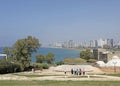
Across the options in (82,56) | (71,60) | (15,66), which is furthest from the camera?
(82,56)

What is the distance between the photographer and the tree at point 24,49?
6719 cm

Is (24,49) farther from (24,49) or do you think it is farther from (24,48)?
(24,48)

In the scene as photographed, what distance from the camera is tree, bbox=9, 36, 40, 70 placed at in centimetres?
6719

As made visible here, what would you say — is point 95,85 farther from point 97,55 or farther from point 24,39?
point 97,55

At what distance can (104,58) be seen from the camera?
334 feet

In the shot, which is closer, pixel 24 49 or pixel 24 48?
pixel 24 49

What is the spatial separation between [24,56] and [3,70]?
42.9 feet

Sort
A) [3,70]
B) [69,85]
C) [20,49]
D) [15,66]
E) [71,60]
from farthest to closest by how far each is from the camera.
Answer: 1. [71,60]
2. [20,49]
3. [15,66]
4. [3,70]
5. [69,85]

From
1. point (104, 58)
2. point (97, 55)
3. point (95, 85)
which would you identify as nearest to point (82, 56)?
point (104, 58)

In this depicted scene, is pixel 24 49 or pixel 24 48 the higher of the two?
pixel 24 48

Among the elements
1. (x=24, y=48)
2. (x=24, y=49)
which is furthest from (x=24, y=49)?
(x=24, y=48)

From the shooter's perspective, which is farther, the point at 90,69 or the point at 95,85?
the point at 90,69

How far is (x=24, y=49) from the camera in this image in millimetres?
67688

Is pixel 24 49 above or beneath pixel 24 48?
beneath
